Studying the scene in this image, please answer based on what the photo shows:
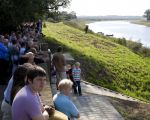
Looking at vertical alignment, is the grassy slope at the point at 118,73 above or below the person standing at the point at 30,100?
below

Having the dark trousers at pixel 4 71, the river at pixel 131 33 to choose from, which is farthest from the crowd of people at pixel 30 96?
the river at pixel 131 33

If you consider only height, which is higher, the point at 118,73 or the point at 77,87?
the point at 77,87

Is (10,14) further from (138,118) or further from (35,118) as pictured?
(35,118)

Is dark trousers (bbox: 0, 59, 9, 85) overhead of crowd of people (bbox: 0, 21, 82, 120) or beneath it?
beneath

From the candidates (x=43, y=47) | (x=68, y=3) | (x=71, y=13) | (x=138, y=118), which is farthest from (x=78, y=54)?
(x=138, y=118)

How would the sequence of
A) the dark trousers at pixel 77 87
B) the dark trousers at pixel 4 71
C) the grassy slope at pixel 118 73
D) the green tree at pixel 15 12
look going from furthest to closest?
the grassy slope at pixel 118 73 → the green tree at pixel 15 12 → the dark trousers at pixel 77 87 → the dark trousers at pixel 4 71

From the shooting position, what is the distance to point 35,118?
5.23 meters

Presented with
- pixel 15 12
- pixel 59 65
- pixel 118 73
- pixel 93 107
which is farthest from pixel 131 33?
pixel 59 65

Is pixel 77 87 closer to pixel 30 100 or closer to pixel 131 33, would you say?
pixel 30 100

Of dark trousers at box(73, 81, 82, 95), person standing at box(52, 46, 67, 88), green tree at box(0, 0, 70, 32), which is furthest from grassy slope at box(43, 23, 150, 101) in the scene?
person standing at box(52, 46, 67, 88)

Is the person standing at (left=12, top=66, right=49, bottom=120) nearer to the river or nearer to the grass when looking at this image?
the grass

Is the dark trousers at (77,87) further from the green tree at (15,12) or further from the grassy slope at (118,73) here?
the green tree at (15,12)

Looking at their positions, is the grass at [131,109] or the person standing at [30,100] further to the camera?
the grass at [131,109]

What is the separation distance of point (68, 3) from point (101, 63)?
7615mm
